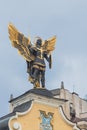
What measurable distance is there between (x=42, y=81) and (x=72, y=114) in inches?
689

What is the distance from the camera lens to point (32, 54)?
76.3 feet

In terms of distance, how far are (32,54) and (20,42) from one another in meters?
0.79

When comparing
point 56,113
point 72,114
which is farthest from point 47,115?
point 72,114

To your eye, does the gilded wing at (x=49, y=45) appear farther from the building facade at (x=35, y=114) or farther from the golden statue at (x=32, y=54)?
the building facade at (x=35, y=114)

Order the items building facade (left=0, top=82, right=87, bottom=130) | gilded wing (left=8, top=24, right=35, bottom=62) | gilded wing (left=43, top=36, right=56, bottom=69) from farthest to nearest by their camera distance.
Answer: gilded wing (left=43, top=36, right=56, bottom=69) → gilded wing (left=8, top=24, right=35, bottom=62) → building facade (left=0, top=82, right=87, bottom=130)

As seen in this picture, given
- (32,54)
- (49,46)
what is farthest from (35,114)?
(49,46)

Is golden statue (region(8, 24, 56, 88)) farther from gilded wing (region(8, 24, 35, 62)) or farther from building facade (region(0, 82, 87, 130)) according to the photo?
building facade (region(0, 82, 87, 130))

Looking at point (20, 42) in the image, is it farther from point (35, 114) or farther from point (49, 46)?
point (35, 114)

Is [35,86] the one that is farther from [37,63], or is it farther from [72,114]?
[72,114]

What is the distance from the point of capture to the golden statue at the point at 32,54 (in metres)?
22.8

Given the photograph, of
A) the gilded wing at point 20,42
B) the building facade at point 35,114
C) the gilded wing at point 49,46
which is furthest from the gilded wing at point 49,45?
the building facade at point 35,114

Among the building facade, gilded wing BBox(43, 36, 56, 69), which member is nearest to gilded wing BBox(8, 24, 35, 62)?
gilded wing BBox(43, 36, 56, 69)

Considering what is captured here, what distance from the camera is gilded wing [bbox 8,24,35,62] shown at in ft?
74.6

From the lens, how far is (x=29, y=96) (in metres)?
22.1
